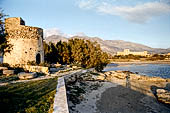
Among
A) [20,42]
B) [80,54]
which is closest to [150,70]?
[80,54]

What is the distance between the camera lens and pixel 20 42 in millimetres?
22766

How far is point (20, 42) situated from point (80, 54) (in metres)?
13.8

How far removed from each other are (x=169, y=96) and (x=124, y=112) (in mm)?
7977

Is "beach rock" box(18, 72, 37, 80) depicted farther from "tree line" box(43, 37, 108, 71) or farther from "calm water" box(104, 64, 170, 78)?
"calm water" box(104, 64, 170, 78)

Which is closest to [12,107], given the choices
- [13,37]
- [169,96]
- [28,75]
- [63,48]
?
[28,75]

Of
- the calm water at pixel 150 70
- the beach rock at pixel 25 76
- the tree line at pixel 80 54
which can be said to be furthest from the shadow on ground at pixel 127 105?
the calm water at pixel 150 70

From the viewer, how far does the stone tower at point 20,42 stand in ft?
74.0

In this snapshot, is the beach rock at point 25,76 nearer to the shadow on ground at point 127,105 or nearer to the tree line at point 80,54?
the shadow on ground at point 127,105

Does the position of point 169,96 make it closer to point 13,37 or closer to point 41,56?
point 41,56

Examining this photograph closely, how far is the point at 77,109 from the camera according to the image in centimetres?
1131

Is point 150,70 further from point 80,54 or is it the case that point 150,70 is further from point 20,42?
point 20,42

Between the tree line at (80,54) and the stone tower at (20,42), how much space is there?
424 inches

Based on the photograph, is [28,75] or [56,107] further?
[28,75]

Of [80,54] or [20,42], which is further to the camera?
[80,54]
